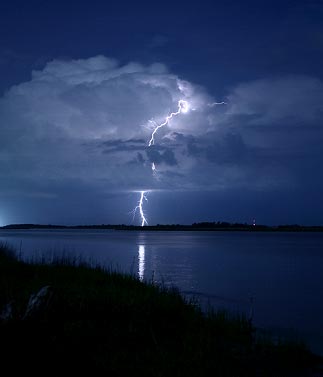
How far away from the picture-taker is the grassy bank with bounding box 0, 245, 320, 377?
7.97 meters

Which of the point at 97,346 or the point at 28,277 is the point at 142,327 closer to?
the point at 97,346

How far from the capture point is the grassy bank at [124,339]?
797 cm

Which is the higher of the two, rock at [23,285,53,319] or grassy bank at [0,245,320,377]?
rock at [23,285,53,319]

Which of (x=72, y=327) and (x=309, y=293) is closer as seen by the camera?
(x=72, y=327)

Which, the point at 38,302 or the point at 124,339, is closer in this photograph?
the point at 124,339

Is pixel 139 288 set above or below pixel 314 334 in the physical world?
above

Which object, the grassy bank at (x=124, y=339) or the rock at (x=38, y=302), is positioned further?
the rock at (x=38, y=302)

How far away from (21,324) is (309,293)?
23.5 m

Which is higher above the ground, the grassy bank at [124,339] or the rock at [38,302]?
the rock at [38,302]

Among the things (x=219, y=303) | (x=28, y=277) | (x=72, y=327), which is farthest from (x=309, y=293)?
(x=72, y=327)

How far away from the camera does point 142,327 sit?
10.5 metres

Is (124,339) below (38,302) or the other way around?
below

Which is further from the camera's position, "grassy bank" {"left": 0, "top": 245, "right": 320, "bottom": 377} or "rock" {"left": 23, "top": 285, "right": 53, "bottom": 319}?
"rock" {"left": 23, "top": 285, "right": 53, "bottom": 319}

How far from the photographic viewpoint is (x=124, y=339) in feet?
31.4
